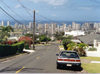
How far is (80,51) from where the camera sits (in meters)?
30.7

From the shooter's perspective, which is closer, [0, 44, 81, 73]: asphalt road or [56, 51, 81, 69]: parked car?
[0, 44, 81, 73]: asphalt road

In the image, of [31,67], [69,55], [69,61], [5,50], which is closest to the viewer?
[69,61]

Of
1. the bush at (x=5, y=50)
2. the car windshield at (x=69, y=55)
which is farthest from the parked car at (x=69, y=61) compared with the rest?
the bush at (x=5, y=50)

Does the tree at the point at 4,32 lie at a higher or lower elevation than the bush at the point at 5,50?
higher

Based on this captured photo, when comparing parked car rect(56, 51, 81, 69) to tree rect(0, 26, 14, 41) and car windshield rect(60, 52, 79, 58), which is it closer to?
car windshield rect(60, 52, 79, 58)

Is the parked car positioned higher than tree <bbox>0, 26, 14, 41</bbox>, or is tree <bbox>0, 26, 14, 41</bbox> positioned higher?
tree <bbox>0, 26, 14, 41</bbox>

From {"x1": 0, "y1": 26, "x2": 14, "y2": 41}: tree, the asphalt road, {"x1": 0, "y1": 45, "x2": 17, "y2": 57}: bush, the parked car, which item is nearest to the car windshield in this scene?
the parked car

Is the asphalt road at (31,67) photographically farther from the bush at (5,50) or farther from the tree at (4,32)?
the tree at (4,32)

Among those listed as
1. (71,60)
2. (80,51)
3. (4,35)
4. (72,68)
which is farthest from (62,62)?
(4,35)

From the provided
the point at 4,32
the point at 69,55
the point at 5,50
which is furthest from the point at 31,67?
the point at 4,32

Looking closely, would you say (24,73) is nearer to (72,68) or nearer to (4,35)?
(72,68)

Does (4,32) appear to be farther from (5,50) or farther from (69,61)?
(69,61)

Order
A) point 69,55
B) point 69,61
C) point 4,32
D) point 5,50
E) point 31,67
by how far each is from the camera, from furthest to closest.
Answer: point 4,32 → point 5,50 → point 31,67 → point 69,55 → point 69,61

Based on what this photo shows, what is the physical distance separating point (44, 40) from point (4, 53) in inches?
3680
